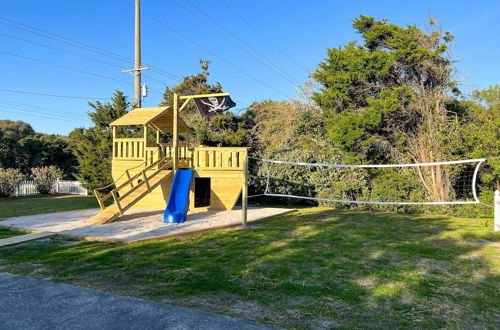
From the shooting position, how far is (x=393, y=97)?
1325 cm

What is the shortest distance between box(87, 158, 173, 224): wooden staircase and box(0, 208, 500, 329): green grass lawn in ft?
7.42

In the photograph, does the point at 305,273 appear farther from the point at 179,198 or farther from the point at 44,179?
the point at 44,179

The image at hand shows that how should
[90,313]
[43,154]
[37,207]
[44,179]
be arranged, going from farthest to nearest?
[43,154]
[44,179]
[37,207]
[90,313]

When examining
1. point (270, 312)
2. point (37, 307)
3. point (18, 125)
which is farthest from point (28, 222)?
point (18, 125)

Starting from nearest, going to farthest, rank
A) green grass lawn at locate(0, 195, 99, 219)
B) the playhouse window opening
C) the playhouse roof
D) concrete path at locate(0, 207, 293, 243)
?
concrete path at locate(0, 207, 293, 243) → the playhouse roof → green grass lawn at locate(0, 195, 99, 219) → the playhouse window opening

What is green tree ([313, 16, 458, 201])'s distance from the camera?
13.1 metres

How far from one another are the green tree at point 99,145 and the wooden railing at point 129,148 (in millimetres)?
5313

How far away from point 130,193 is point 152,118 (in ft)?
9.36

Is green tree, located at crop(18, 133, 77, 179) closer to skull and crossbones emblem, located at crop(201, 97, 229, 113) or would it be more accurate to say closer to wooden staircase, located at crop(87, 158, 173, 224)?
skull and crossbones emblem, located at crop(201, 97, 229, 113)

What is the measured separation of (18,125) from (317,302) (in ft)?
177

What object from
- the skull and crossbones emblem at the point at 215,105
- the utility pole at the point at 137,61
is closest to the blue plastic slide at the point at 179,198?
the skull and crossbones emblem at the point at 215,105

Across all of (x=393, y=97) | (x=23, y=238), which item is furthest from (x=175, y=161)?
(x=393, y=97)

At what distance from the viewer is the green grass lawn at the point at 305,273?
357 cm

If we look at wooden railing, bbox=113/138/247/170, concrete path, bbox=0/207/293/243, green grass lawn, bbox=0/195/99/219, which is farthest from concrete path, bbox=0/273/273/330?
green grass lawn, bbox=0/195/99/219
